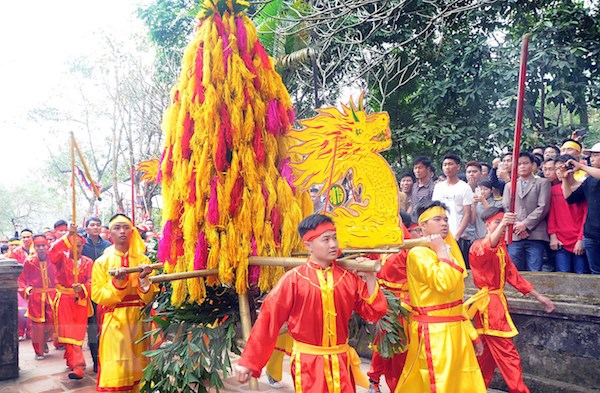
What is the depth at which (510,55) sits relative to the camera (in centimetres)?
823

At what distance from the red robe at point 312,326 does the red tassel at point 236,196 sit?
26.2 inches

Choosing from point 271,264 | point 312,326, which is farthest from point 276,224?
point 312,326

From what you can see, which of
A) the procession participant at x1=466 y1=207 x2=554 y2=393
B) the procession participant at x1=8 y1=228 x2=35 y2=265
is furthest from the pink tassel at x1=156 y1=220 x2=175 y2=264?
the procession participant at x1=8 y1=228 x2=35 y2=265

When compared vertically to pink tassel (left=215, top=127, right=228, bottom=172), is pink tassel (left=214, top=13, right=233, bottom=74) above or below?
above

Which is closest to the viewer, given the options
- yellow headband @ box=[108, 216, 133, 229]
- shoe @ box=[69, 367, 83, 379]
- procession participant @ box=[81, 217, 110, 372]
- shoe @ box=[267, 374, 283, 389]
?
yellow headband @ box=[108, 216, 133, 229]

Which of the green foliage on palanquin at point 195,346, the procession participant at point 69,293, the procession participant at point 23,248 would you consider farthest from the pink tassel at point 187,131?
the procession participant at point 23,248

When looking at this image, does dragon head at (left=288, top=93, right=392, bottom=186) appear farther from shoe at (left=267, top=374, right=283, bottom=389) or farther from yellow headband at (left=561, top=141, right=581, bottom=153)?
yellow headband at (left=561, top=141, right=581, bottom=153)

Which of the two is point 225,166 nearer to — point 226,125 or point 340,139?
point 226,125

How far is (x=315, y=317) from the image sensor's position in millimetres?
2863

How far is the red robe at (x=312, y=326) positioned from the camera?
2.82 meters

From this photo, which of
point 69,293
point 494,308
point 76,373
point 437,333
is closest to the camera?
point 437,333

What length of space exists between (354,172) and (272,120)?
755 millimetres

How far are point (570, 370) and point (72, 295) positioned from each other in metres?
6.07

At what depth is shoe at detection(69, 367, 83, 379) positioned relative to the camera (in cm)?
589
